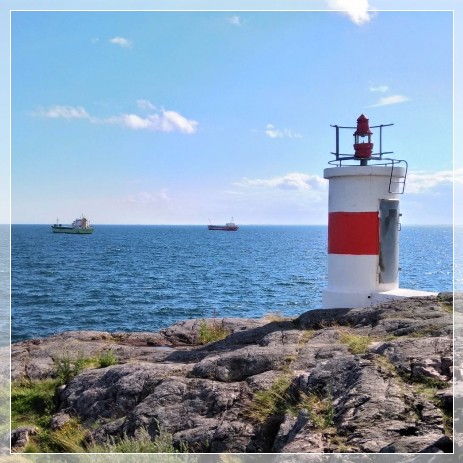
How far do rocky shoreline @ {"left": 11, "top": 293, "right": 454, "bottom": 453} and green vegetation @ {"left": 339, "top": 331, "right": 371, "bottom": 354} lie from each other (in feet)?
0.05

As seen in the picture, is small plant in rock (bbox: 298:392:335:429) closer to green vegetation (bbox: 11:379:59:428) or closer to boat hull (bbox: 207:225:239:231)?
green vegetation (bbox: 11:379:59:428)

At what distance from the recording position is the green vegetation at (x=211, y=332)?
10.9 metres

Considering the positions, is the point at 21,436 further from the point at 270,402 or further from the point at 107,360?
the point at 270,402

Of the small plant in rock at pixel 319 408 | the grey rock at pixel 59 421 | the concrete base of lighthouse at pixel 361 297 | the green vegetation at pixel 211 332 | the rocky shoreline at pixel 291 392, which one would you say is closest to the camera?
the rocky shoreline at pixel 291 392

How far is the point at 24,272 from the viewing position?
54875 millimetres

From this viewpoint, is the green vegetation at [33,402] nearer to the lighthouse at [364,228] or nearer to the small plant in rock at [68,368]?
the small plant in rock at [68,368]

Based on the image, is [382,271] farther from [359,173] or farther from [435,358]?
[435,358]

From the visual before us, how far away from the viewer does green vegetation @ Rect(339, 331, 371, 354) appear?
7.31 meters

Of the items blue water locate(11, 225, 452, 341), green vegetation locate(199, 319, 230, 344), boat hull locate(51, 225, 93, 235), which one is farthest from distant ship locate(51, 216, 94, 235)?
green vegetation locate(199, 319, 230, 344)

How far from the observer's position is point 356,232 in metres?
11.2

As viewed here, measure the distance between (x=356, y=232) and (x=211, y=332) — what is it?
3.29 meters

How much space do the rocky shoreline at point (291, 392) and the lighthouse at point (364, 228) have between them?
1.67 metres

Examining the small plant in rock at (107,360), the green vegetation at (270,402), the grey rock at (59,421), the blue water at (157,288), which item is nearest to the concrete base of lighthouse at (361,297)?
the small plant in rock at (107,360)

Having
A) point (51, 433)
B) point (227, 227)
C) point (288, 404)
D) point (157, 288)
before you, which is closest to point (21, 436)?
point (51, 433)
